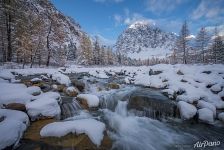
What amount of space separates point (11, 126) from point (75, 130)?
2.08 m

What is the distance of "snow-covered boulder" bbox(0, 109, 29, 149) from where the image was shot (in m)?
5.20

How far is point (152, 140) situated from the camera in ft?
24.9

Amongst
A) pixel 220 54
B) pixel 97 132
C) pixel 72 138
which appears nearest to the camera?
pixel 72 138

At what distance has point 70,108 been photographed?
9.40 meters

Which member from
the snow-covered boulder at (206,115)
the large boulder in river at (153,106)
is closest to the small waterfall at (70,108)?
the large boulder in river at (153,106)

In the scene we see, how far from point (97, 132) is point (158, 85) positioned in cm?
1139

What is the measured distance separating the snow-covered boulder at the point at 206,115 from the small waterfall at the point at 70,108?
668cm

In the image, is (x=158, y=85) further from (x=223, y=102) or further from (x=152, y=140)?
(x=152, y=140)

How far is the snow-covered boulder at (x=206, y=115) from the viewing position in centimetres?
888

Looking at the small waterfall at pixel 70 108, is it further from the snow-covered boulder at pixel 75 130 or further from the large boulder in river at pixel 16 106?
the snow-covered boulder at pixel 75 130

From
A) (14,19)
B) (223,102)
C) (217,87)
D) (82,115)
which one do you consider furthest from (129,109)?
(14,19)

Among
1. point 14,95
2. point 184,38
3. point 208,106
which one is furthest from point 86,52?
point 208,106

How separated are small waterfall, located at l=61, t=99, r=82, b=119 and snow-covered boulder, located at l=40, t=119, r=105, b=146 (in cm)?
236

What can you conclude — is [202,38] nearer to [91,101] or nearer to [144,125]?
[144,125]
